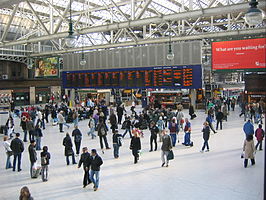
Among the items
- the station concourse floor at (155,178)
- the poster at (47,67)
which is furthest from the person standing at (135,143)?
the poster at (47,67)

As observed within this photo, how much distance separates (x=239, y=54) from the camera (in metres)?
21.4

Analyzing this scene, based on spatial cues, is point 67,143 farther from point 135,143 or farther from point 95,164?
point 95,164

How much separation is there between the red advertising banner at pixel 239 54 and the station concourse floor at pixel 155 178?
1076cm

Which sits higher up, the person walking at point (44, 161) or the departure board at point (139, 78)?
the departure board at point (139, 78)

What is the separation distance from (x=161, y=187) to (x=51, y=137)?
9353mm

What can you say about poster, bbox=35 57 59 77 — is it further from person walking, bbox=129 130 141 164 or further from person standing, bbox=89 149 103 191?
person standing, bbox=89 149 103 191

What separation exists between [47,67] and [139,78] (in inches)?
492

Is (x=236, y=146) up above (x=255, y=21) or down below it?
below

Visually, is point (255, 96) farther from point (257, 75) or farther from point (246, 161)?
point (246, 161)

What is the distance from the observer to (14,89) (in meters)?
37.8

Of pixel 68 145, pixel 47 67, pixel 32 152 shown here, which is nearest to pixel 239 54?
pixel 68 145

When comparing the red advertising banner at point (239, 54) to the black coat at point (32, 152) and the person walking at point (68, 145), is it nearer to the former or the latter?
the person walking at point (68, 145)

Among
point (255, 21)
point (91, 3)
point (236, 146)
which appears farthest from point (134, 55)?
point (255, 21)

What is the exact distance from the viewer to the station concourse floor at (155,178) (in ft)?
24.2
